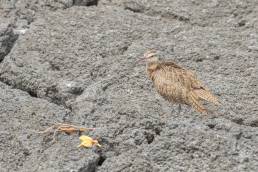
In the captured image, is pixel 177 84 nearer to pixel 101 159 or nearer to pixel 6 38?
pixel 101 159

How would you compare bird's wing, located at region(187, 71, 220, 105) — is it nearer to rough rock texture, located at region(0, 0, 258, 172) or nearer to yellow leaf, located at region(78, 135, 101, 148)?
rough rock texture, located at region(0, 0, 258, 172)

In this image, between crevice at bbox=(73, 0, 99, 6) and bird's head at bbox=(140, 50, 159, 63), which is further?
crevice at bbox=(73, 0, 99, 6)

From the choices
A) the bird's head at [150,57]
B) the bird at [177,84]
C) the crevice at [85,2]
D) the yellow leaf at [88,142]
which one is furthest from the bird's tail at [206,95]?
the crevice at [85,2]

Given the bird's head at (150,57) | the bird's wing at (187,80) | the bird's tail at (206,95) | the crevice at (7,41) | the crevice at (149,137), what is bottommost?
the crevice at (149,137)

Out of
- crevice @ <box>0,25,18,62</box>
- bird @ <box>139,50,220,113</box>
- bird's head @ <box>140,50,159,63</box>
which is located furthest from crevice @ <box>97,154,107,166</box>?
crevice @ <box>0,25,18,62</box>

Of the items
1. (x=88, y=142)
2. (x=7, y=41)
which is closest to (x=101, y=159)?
(x=88, y=142)

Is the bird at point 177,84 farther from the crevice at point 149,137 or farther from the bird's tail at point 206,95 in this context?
the crevice at point 149,137

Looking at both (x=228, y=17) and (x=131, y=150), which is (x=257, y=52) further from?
(x=131, y=150)
